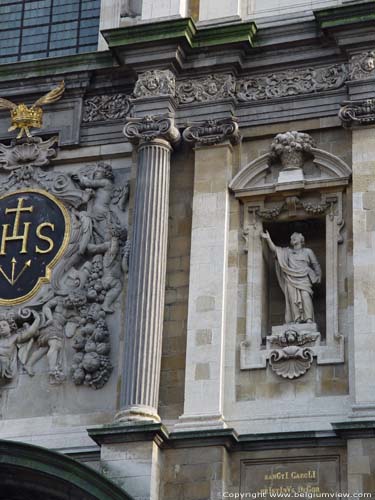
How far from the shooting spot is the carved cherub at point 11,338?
21.3 meters

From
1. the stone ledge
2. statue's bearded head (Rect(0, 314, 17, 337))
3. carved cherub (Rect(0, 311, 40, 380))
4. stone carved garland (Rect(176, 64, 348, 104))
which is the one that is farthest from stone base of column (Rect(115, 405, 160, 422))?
stone carved garland (Rect(176, 64, 348, 104))

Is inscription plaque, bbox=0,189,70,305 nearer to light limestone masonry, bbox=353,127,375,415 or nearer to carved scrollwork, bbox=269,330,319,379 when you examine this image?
carved scrollwork, bbox=269,330,319,379

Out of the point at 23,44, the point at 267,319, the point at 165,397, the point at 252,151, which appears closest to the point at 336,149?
the point at 252,151

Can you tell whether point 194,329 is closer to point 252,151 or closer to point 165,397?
point 165,397

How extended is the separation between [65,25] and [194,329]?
6117 mm

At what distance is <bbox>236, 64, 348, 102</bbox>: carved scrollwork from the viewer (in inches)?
855

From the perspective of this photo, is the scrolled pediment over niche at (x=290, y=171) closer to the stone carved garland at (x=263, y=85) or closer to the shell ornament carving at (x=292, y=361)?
the stone carved garland at (x=263, y=85)

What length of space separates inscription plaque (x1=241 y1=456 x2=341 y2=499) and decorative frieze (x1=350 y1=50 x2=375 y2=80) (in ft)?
17.3

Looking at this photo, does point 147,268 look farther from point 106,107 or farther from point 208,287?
point 106,107

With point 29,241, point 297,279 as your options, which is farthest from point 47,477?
point 297,279

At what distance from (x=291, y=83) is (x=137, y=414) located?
205 inches

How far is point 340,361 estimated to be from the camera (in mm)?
20016

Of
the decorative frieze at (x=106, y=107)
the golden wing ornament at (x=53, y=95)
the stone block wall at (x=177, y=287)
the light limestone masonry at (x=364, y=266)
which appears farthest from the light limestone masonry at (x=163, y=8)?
the light limestone masonry at (x=364, y=266)

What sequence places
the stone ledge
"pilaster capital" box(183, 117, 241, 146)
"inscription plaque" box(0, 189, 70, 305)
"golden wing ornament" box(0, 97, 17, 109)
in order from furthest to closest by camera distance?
"golden wing ornament" box(0, 97, 17, 109) → "inscription plaque" box(0, 189, 70, 305) → "pilaster capital" box(183, 117, 241, 146) → the stone ledge
